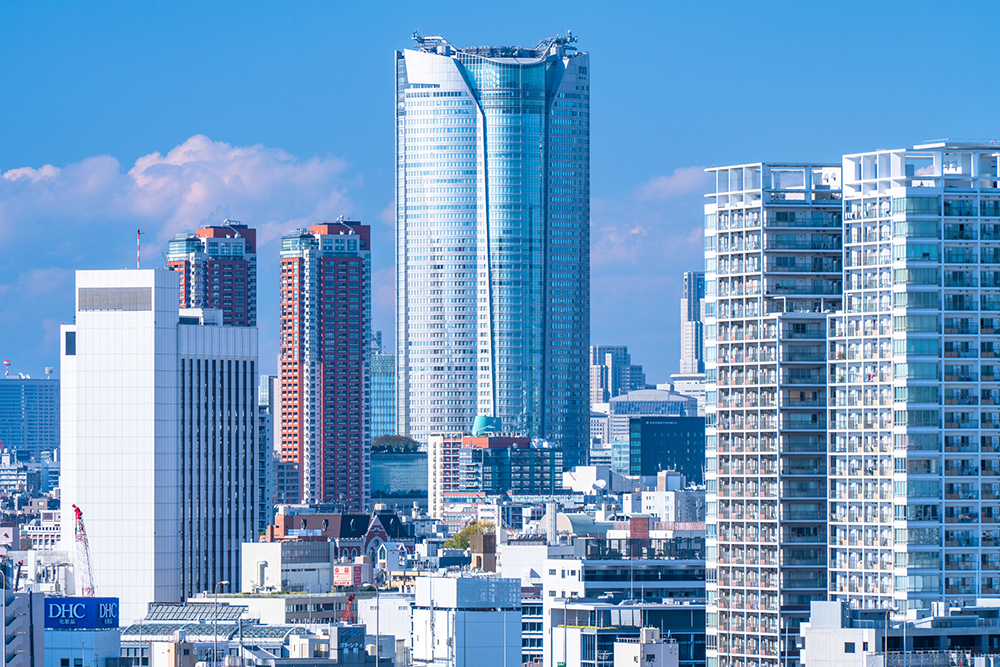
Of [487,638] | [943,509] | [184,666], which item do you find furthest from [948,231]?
[184,666]

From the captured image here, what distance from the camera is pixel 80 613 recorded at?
176 m

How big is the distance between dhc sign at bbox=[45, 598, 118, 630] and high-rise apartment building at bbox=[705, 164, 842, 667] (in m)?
44.0

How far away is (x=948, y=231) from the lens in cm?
16412

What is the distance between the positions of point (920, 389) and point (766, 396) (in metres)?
12.9

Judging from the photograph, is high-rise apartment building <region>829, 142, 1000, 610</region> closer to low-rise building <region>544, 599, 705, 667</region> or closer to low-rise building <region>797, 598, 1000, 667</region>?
low-rise building <region>797, 598, 1000, 667</region>

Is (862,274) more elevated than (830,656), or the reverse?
(862,274)

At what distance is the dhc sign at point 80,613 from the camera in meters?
172

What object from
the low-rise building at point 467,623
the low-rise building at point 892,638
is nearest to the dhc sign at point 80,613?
the low-rise building at point 467,623

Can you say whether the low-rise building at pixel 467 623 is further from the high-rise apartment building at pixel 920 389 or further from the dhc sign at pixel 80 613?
the high-rise apartment building at pixel 920 389

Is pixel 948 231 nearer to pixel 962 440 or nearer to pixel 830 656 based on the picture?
pixel 962 440

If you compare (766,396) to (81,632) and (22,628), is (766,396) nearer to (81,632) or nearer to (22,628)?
(81,632)

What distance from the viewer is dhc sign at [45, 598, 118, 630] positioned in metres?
172

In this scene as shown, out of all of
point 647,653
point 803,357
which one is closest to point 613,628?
point 647,653

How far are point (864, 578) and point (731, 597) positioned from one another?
1071cm
